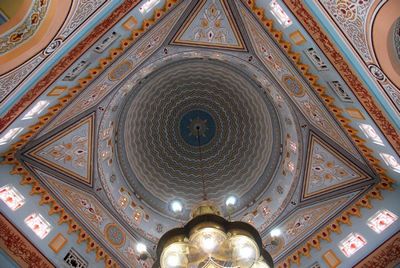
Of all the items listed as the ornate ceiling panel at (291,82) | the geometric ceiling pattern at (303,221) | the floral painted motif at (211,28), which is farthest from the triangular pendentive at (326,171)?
the floral painted motif at (211,28)

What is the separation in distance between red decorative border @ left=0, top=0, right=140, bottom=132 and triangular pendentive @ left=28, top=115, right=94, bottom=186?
2.34 m

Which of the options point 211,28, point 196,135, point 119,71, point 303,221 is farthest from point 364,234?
point 119,71

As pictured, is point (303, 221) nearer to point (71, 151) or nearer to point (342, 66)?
point (342, 66)

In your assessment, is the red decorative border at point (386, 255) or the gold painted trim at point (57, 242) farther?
the gold painted trim at point (57, 242)

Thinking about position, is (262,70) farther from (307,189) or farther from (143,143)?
(143,143)

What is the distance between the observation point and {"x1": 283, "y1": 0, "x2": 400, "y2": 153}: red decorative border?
25.3 ft

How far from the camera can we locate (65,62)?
7949mm

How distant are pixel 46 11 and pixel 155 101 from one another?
8223 millimetres

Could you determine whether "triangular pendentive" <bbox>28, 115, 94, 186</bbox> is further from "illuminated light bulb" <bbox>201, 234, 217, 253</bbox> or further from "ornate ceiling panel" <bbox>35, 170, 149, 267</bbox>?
"illuminated light bulb" <bbox>201, 234, 217, 253</bbox>

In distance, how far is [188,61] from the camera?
42.8 ft

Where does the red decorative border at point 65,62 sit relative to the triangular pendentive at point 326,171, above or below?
above

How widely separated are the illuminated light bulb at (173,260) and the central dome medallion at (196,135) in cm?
731

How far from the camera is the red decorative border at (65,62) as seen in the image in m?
7.84

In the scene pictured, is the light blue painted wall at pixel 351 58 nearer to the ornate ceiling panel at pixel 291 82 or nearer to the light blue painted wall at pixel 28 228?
the ornate ceiling panel at pixel 291 82
